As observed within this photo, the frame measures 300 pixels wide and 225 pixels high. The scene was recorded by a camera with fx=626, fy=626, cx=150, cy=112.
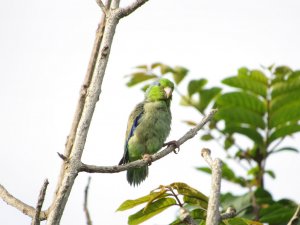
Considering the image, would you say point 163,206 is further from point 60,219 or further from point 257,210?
point 257,210

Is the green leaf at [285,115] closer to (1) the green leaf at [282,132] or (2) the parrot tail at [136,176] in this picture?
(1) the green leaf at [282,132]

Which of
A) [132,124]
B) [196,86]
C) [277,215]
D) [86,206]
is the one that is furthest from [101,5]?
[132,124]

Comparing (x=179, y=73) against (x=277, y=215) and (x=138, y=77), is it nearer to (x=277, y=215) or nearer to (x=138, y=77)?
(x=138, y=77)

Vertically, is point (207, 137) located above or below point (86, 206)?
above

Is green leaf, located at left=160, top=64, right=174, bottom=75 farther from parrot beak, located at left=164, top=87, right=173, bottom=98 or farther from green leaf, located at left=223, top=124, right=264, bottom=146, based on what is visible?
green leaf, located at left=223, top=124, right=264, bottom=146

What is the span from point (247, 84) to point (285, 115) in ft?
1.34

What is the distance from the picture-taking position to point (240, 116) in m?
4.90

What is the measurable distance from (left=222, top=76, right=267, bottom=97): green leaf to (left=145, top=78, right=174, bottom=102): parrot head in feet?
3.28

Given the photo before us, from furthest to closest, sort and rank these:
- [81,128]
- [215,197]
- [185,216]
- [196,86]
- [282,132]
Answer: [196,86]
[282,132]
[81,128]
[185,216]
[215,197]

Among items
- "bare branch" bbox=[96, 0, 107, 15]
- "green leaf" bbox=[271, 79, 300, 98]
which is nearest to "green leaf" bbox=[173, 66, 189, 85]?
"green leaf" bbox=[271, 79, 300, 98]

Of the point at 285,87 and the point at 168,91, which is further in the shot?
the point at 168,91

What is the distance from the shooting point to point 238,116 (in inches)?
193

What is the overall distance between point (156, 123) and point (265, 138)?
118cm

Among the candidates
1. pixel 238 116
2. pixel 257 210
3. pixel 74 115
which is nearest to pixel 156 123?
pixel 238 116
